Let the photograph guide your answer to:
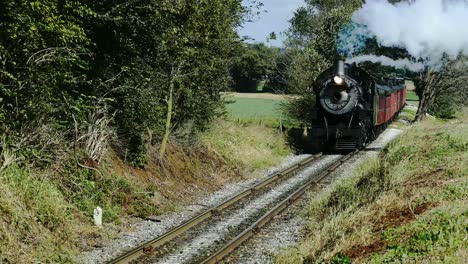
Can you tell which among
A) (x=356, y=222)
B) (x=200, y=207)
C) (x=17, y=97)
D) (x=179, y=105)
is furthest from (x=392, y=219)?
(x=179, y=105)

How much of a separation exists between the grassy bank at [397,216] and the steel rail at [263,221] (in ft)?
2.83

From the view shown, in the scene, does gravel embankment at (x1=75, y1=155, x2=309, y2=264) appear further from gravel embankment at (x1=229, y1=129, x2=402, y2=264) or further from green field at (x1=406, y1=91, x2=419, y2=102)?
green field at (x1=406, y1=91, x2=419, y2=102)

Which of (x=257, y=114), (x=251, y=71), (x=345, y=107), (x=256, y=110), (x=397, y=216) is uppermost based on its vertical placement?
(x=251, y=71)

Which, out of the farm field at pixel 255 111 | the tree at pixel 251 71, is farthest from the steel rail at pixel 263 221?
the tree at pixel 251 71

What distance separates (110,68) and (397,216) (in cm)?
787

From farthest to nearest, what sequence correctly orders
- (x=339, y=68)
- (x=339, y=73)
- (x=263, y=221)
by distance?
(x=339, y=68), (x=339, y=73), (x=263, y=221)

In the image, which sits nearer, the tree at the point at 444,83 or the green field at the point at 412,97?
Result: the tree at the point at 444,83

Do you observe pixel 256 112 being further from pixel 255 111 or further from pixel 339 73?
pixel 339 73

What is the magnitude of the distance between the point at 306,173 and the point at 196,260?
10727 millimetres

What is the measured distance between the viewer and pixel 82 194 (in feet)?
40.5

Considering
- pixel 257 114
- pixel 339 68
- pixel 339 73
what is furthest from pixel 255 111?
pixel 339 73

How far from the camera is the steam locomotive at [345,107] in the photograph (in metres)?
23.9

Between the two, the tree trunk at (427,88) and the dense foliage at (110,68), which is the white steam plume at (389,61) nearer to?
the dense foliage at (110,68)

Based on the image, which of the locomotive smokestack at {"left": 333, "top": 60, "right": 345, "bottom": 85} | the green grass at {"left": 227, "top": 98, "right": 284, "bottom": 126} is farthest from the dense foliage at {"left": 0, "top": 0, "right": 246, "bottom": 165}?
the locomotive smokestack at {"left": 333, "top": 60, "right": 345, "bottom": 85}
